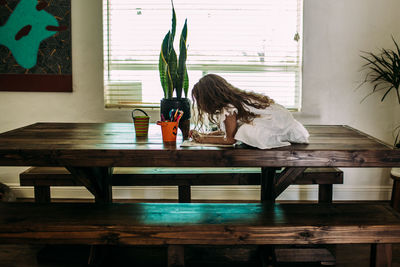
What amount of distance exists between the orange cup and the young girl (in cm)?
11

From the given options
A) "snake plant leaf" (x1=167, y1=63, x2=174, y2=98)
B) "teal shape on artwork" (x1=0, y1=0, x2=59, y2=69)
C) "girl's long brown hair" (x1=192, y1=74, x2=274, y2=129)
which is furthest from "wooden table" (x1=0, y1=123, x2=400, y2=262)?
"teal shape on artwork" (x1=0, y1=0, x2=59, y2=69)

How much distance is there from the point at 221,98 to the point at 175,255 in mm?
778

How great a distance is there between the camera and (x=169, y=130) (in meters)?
1.91

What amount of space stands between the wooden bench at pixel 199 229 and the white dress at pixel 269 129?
1.15 ft

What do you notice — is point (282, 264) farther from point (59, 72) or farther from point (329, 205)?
point (59, 72)

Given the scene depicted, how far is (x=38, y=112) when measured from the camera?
344 cm

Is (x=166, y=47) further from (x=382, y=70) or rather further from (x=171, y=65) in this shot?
(x=382, y=70)

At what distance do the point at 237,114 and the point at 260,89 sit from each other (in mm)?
1625

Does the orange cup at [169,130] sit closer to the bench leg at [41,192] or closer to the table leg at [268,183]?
the table leg at [268,183]

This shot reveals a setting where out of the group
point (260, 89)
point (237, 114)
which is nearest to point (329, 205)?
point (237, 114)

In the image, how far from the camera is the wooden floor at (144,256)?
2.19 meters

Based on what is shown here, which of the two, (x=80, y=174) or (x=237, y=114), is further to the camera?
(x=80, y=174)

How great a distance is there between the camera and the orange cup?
190 cm

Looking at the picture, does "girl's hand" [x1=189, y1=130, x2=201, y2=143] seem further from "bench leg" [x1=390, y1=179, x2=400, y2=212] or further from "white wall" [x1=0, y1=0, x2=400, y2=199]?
"bench leg" [x1=390, y1=179, x2=400, y2=212]
